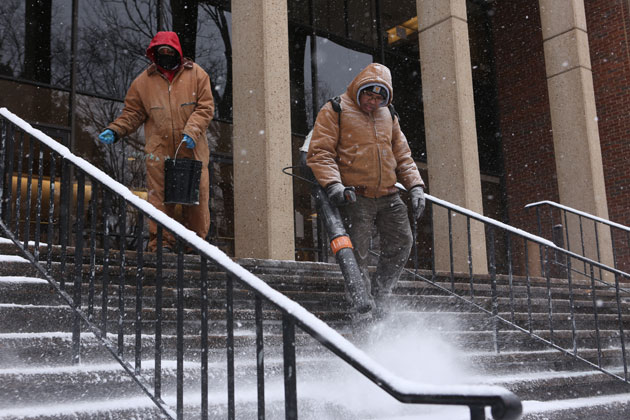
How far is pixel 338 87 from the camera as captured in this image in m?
12.0

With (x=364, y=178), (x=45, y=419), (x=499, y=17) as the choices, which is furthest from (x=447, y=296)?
(x=499, y=17)

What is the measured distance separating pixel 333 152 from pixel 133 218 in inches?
201

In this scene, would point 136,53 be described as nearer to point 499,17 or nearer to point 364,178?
point 364,178

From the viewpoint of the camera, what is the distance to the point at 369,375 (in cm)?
227

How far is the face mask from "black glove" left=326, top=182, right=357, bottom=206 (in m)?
2.08

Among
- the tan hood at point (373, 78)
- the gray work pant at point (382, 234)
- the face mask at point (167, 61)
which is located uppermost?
the face mask at point (167, 61)

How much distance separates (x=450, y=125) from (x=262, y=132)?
10.2 ft

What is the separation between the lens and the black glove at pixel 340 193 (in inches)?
187

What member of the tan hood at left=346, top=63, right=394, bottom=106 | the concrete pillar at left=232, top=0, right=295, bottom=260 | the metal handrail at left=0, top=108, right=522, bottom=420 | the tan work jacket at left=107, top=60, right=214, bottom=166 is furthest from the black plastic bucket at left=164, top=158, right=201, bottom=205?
the concrete pillar at left=232, top=0, right=295, bottom=260

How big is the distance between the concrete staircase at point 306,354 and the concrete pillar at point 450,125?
6.91ft

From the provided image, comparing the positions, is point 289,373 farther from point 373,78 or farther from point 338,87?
point 338,87

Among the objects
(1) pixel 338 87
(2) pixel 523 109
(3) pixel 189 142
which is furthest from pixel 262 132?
(2) pixel 523 109

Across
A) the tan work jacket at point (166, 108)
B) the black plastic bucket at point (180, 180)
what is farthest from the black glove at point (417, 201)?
the tan work jacket at point (166, 108)

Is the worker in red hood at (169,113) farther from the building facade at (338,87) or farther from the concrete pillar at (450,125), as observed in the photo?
the concrete pillar at (450,125)
